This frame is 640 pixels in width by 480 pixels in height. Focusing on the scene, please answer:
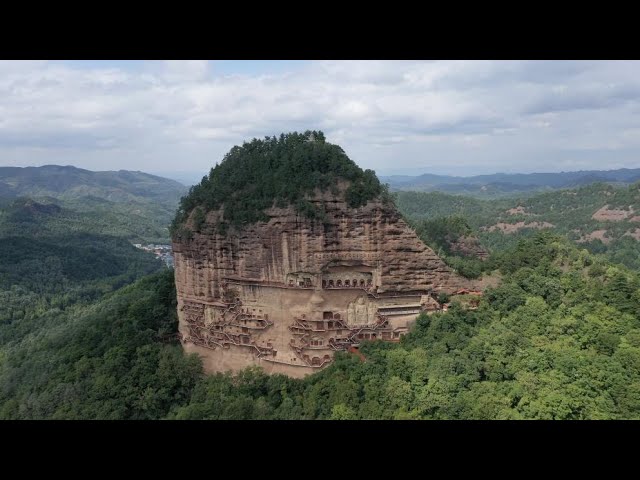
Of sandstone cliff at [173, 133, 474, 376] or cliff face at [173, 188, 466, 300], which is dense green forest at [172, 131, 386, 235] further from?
cliff face at [173, 188, 466, 300]

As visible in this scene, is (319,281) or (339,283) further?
(339,283)

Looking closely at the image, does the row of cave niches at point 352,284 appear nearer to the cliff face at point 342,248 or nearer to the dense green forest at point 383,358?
the cliff face at point 342,248

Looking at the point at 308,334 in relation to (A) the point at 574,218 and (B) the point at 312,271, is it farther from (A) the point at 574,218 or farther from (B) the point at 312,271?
(A) the point at 574,218

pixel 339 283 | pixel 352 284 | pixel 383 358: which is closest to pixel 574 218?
pixel 352 284

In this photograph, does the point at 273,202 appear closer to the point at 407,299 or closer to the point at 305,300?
the point at 305,300

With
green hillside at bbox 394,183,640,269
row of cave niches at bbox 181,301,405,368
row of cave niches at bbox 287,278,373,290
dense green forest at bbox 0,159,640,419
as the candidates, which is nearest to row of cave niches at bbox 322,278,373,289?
row of cave niches at bbox 287,278,373,290

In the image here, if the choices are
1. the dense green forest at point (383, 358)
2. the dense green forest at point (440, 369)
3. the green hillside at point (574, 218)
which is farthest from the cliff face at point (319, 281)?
the green hillside at point (574, 218)
